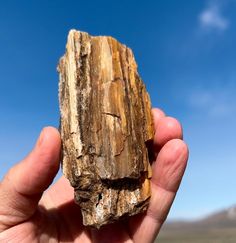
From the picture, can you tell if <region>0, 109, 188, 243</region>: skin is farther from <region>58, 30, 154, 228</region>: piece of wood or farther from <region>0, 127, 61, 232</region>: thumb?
<region>58, 30, 154, 228</region>: piece of wood

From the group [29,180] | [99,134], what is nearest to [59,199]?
[29,180]

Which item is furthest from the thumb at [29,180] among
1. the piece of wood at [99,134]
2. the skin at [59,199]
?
the piece of wood at [99,134]

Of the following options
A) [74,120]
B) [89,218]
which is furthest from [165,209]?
[74,120]

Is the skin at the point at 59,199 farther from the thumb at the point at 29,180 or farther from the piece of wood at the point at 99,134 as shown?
the piece of wood at the point at 99,134

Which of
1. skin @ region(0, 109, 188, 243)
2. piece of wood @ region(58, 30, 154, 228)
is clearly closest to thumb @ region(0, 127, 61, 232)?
skin @ region(0, 109, 188, 243)

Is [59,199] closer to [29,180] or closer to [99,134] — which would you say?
[29,180]
